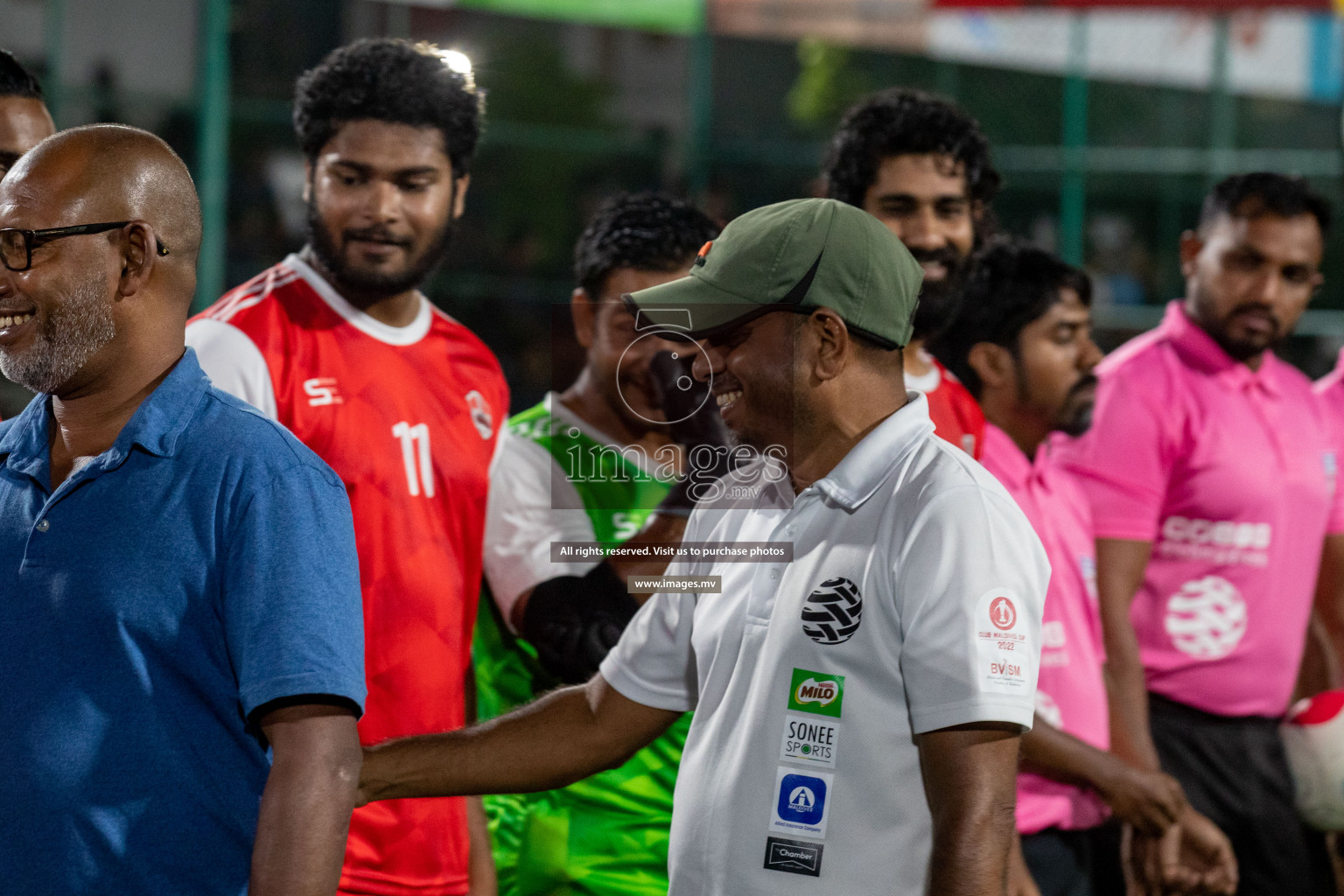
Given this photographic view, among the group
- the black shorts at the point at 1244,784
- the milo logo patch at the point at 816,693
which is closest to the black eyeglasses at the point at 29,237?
the milo logo patch at the point at 816,693

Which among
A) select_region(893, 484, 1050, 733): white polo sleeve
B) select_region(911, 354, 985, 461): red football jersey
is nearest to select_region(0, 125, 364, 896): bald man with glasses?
select_region(893, 484, 1050, 733): white polo sleeve

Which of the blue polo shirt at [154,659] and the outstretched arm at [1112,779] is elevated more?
the blue polo shirt at [154,659]

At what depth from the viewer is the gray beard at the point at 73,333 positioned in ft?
6.59

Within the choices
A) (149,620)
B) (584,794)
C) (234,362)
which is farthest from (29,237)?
(584,794)

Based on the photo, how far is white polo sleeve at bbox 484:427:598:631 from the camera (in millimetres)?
3262

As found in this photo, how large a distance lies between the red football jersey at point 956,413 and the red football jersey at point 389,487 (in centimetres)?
107

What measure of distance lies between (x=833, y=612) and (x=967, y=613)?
209mm

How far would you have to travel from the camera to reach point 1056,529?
406cm

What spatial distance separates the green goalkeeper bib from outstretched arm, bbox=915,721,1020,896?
1263mm

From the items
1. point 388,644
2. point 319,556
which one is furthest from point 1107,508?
point 319,556

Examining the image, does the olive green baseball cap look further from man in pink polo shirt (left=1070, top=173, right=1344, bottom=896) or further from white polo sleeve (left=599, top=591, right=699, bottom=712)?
man in pink polo shirt (left=1070, top=173, right=1344, bottom=896)

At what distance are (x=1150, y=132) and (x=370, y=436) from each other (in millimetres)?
14028

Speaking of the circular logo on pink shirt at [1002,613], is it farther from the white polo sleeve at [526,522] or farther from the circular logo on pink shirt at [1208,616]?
the circular logo on pink shirt at [1208,616]

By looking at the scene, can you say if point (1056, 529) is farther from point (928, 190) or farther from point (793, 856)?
point (793, 856)
